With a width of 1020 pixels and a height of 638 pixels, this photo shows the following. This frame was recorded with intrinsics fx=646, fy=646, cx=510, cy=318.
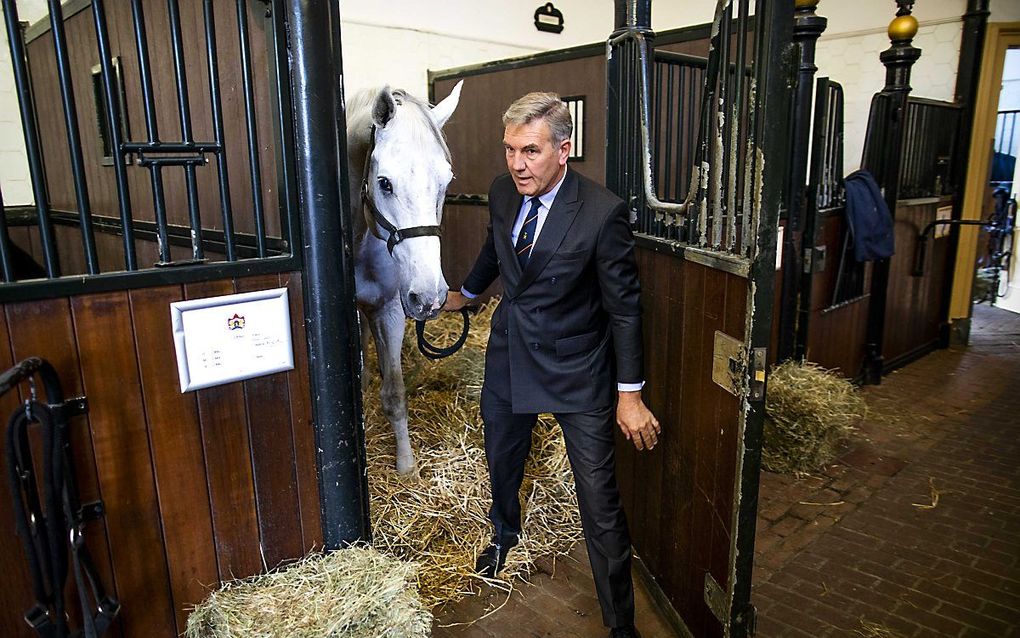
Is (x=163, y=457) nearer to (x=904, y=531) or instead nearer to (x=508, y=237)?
(x=508, y=237)

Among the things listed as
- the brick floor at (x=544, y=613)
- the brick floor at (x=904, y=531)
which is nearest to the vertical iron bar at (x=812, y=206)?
the brick floor at (x=904, y=531)

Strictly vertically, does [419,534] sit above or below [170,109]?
below

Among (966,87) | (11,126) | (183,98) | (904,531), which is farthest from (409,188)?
(966,87)

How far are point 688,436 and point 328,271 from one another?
3.55 feet

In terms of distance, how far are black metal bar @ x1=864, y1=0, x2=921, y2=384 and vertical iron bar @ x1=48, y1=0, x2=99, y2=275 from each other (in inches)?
177

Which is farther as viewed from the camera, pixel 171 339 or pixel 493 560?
pixel 493 560

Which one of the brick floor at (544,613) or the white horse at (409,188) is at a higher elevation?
the white horse at (409,188)

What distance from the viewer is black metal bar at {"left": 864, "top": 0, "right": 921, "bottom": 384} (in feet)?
13.6

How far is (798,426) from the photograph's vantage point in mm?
3184

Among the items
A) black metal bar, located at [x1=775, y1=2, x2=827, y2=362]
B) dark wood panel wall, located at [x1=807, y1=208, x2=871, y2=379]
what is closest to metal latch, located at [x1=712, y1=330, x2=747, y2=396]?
black metal bar, located at [x1=775, y1=2, x2=827, y2=362]

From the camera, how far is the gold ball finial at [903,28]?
4141 mm

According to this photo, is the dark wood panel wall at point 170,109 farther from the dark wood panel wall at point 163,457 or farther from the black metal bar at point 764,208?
the black metal bar at point 764,208

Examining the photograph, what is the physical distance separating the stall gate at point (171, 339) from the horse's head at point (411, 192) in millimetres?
481

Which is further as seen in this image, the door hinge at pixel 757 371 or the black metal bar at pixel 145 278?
the door hinge at pixel 757 371
